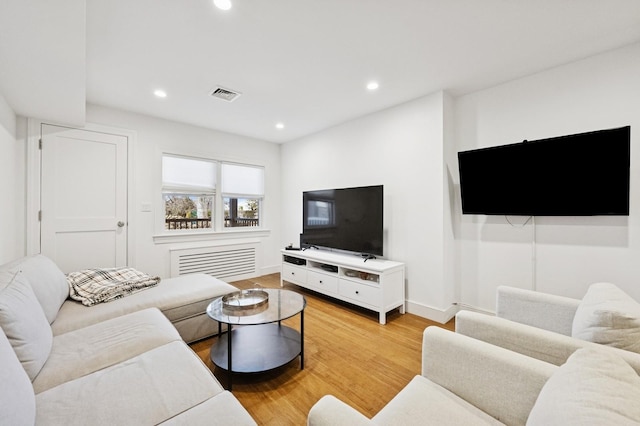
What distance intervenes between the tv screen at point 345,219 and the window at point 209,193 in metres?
1.17

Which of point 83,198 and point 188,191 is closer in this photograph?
point 83,198

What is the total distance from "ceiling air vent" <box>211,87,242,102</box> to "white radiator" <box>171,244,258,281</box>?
86.2 inches

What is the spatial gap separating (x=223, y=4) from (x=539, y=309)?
285 centimetres

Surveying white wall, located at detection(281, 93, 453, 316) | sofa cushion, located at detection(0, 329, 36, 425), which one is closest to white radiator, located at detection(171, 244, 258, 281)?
white wall, located at detection(281, 93, 453, 316)

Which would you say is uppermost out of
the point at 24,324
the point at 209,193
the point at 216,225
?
the point at 209,193

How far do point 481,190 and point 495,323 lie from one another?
66.3 inches

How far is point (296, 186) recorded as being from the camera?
189 inches

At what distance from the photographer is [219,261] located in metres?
4.24

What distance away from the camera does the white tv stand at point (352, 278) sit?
9.57 ft

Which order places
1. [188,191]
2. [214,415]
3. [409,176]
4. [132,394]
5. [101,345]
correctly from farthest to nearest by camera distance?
[188,191] → [409,176] → [101,345] → [132,394] → [214,415]

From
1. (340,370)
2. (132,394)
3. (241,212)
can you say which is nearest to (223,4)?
(132,394)

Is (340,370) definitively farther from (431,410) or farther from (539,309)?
(539,309)

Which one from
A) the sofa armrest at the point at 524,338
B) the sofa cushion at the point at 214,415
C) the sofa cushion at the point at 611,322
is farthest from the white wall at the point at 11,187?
the sofa cushion at the point at 611,322

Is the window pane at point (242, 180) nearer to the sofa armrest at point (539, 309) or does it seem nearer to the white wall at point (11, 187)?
the white wall at point (11, 187)
